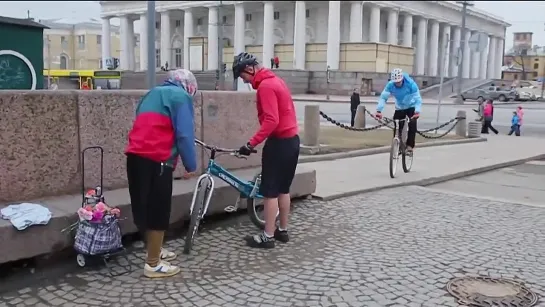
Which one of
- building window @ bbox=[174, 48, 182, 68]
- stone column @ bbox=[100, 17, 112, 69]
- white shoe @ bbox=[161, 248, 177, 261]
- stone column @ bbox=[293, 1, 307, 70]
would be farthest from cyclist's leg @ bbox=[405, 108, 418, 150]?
stone column @ bbox=[100, 17, 112, 69]

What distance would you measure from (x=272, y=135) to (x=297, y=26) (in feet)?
192

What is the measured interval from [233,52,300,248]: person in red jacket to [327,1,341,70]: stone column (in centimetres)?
5474

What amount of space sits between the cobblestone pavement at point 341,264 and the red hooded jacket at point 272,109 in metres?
1.12

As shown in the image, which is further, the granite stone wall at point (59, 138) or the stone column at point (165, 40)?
the stone column at point (165, 40)

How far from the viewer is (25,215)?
466 centimetres

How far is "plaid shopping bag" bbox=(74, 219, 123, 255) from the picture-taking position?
471 centimetres

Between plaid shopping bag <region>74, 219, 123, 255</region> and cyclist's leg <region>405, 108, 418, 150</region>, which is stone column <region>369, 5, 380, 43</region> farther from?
plaid shopping bag <region>74, 219, 123, 255</region>

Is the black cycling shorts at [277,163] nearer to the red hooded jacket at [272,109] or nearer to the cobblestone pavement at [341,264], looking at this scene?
the red hooded jacket at [272,109]

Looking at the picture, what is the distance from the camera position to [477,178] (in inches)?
414

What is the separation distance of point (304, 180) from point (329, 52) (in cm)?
5418

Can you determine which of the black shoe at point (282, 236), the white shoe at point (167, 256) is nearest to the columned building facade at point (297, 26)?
the black shoe at point (282, 236)

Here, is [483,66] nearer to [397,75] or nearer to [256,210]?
[397,75]

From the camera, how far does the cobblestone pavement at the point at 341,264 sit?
4.39m

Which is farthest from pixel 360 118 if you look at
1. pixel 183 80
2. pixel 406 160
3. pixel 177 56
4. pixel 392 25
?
pixel 177 56
